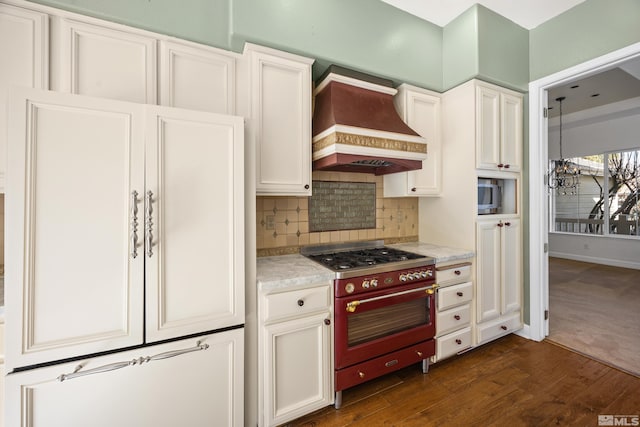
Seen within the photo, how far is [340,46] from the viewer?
2025mm

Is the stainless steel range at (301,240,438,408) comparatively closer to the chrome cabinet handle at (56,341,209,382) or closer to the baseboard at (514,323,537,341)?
the chrome cabinet handle at (56,341,209,382)

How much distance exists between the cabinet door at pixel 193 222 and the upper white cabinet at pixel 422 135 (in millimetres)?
1584

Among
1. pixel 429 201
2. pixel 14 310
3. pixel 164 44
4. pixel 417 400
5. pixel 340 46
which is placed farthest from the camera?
pixel 429 201

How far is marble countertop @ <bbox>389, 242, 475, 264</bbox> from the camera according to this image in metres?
2.17

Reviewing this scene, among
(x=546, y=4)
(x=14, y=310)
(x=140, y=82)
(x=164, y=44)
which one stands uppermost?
(x=546, y=4)

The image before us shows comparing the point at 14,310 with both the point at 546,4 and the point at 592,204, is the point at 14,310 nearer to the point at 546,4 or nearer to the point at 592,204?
the point at 546,4

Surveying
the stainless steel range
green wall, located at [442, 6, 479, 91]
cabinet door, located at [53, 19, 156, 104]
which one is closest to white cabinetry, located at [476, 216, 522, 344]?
the stainless steel range

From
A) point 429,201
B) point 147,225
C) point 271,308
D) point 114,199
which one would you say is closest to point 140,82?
point 114,199

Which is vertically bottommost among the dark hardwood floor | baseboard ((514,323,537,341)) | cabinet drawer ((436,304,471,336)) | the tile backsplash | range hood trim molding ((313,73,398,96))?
the dark hardwood floor

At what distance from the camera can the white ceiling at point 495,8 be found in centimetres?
224

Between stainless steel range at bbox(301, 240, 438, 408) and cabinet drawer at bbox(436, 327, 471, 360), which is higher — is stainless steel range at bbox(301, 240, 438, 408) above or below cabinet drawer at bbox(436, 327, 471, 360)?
above

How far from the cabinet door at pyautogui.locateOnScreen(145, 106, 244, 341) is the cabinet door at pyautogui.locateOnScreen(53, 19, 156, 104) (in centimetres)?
Answer: 52

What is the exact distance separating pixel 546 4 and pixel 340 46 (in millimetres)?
1824

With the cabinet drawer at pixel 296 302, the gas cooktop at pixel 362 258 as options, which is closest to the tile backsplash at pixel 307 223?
the gas cooktop at pixel 362 258
